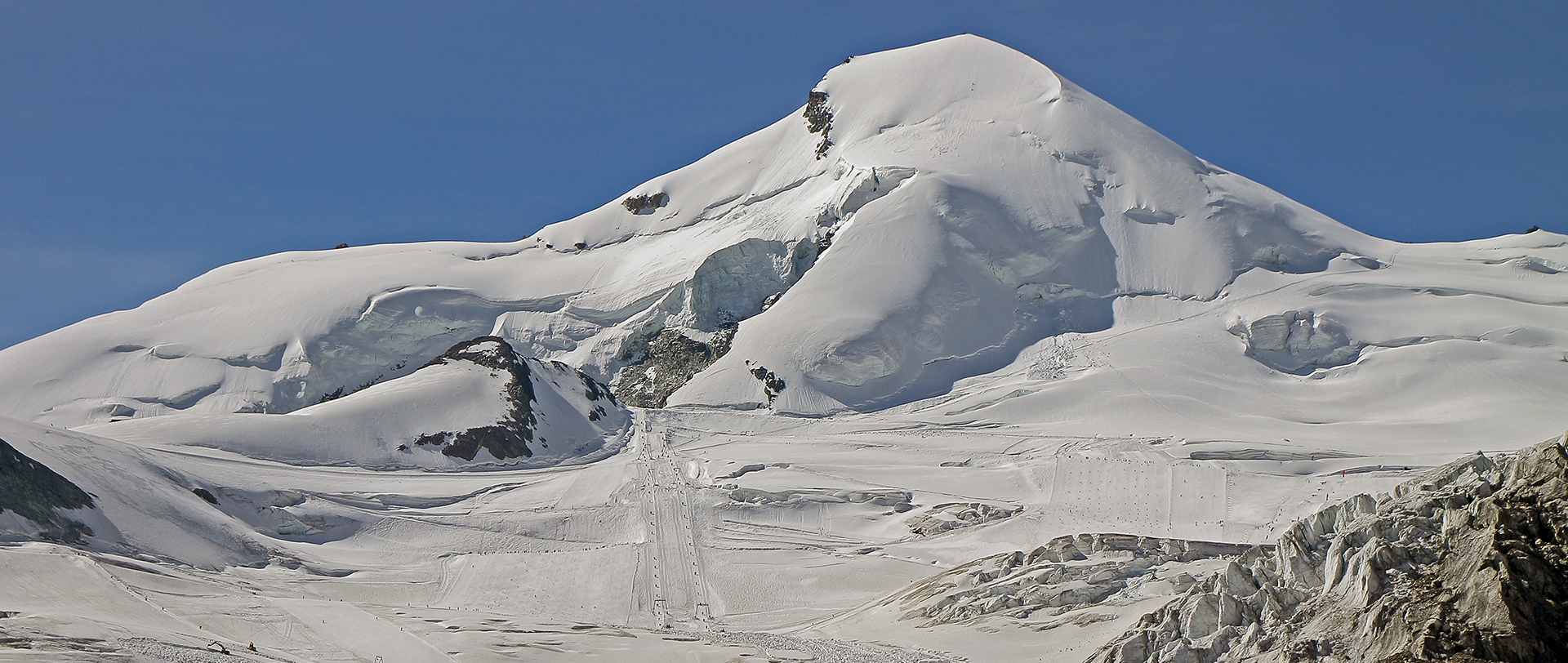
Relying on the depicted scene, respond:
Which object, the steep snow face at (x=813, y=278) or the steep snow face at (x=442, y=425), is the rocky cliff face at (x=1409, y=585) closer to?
the steep snow face at (x=442, y=425)

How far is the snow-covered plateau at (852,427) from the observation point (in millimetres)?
26578

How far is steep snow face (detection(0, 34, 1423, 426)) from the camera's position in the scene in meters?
80.4

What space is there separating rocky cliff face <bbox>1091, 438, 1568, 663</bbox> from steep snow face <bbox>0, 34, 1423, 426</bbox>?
51.8 metres

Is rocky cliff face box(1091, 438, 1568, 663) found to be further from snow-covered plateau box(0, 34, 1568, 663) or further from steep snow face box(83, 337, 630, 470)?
steep snow face box(83, 337, 630, 470)

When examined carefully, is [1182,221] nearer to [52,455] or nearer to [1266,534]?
[1266,534]

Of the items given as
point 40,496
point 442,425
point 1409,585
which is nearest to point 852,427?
point 442,425

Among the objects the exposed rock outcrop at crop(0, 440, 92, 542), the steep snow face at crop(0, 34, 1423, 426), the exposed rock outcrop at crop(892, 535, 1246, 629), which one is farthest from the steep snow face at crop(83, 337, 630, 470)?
the exposed rock outcrop at crop(892, 535, 1246, 629)

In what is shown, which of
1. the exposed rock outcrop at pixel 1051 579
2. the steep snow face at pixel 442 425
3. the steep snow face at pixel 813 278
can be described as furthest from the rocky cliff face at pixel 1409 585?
the steep snow face at pixel 813 278

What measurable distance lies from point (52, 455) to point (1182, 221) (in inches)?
2963

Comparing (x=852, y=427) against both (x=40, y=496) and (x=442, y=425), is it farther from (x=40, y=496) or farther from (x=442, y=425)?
(x=40, y=496)

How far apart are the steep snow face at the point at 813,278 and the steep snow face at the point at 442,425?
10.5 metres

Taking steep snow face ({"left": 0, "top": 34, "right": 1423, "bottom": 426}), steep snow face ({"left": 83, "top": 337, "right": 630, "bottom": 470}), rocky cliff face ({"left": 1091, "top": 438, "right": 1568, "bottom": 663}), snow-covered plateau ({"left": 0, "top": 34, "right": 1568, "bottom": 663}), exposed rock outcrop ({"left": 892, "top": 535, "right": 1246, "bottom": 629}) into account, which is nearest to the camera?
rocky cliff face ({"left": 1091, "top": 438, "right": 1568, "bottom": 663})

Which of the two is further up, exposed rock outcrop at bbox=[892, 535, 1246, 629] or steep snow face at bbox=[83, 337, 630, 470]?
steep snow face at bbox=[83, 337, 630, 470]

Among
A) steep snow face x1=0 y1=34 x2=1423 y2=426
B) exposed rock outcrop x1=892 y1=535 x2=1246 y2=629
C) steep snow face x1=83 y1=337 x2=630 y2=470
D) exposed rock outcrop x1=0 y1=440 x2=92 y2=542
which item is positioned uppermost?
steep snow face x1=0 y1=34 x2=1423 y2=426
